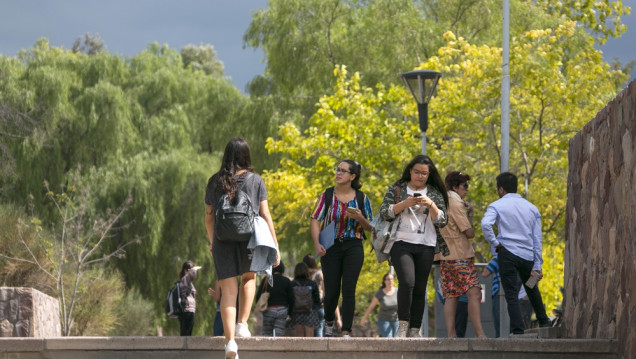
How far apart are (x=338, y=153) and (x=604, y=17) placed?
978 centimetres

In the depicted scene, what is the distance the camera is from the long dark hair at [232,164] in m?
8.99

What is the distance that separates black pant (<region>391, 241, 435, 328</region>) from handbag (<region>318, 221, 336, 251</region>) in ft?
2.08

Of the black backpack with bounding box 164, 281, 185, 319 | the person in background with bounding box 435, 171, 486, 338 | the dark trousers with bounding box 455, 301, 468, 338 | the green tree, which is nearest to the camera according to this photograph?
the person in background with bounding box 435, 171, 486, 338

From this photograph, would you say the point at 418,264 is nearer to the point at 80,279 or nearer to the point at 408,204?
the point at 408,204

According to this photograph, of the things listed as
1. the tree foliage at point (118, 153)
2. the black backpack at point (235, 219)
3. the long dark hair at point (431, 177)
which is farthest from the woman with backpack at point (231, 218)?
the tree foliage at point (118, 153)

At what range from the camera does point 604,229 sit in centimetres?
921

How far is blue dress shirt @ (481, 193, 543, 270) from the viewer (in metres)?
10.9

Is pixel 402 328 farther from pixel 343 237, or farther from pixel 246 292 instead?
pixel 246 292

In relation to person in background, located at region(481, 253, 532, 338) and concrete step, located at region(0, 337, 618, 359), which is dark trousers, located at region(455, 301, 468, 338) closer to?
person in background, located at region(481, 253, 532, 338)

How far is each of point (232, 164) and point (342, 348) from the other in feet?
5.39

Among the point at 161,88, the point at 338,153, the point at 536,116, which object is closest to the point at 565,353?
the point at 536,116

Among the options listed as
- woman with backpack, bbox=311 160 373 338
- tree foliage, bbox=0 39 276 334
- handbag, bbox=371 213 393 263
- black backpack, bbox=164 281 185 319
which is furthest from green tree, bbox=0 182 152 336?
handbag, bbox=371 213 393 263

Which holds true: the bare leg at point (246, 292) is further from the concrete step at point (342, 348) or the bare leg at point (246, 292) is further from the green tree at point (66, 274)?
the green tree at point (66, 274)

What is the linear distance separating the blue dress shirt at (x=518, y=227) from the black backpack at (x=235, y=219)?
112 inches
